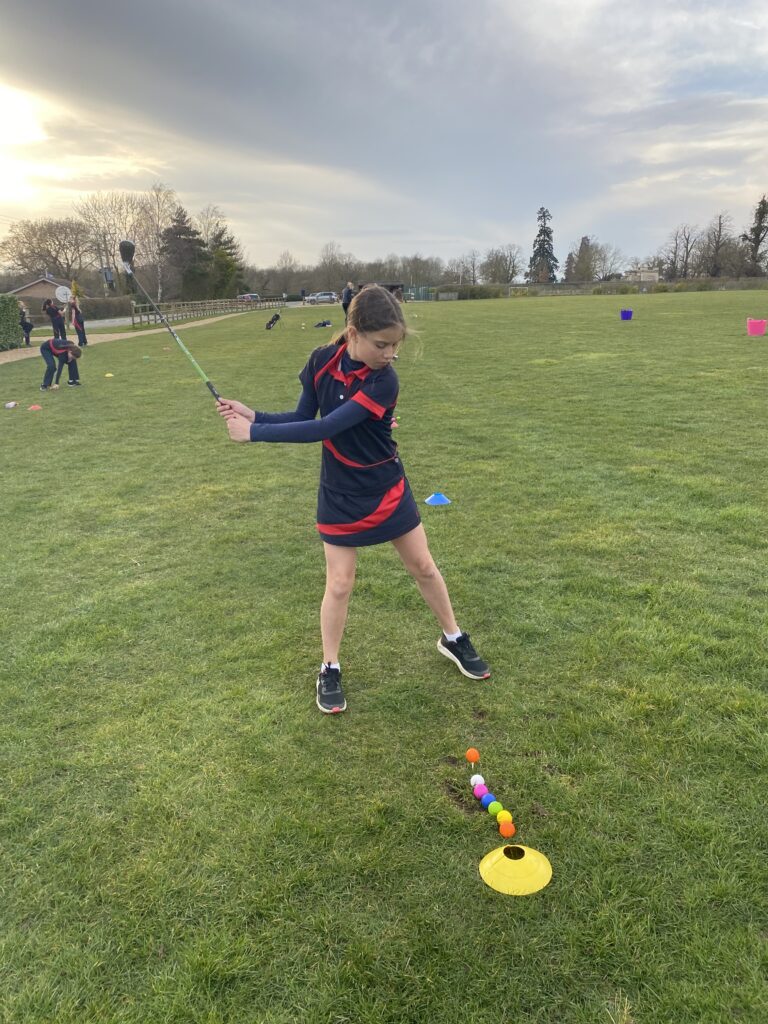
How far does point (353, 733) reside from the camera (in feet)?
9.96

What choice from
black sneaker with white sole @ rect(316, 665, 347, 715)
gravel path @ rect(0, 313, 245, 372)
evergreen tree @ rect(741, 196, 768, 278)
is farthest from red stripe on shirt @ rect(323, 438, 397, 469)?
evergreen tree @ rect(741, 196, 768, 278)

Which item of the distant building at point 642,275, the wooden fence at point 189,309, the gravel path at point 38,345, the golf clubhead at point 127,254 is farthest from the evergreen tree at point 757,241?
the golf clubhead at point 127,254

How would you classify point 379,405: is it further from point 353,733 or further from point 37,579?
point 37,579

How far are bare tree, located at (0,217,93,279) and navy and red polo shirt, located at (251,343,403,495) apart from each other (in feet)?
218

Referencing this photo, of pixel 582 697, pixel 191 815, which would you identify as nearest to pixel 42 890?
pixel 191 815

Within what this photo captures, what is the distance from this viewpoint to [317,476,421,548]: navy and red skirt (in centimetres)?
299

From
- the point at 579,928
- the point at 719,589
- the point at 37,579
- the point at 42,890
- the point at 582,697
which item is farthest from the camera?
the point at 37,579

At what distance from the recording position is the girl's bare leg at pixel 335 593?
311 cm

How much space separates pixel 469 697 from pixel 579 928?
4.14ft

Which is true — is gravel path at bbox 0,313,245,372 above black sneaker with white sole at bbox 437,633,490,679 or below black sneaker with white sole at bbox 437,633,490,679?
above

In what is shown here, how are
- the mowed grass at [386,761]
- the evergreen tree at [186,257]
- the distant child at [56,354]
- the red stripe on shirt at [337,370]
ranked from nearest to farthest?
the mowed grass at [386,761] < the red stripe on shirt at [337,370] < the distant child at [56,354] < the evergreen tree at [186,257]

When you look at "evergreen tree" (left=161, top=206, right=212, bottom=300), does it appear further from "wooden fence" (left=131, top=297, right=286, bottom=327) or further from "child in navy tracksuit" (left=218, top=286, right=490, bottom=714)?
"child in navy tracksuit" (left=218, top=286, right=490, bottom=714)

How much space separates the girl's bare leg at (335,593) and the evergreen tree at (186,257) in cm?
5603

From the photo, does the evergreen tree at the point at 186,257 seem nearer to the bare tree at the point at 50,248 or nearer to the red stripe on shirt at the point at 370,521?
the bare tree at the point at 50,248
